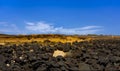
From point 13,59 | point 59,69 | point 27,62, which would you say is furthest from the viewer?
point 13,59

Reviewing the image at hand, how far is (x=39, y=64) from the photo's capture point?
1396cm

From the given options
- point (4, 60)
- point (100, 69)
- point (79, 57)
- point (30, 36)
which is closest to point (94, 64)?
point (100, 69)

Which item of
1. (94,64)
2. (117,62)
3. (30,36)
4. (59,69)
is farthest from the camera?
(30,36)

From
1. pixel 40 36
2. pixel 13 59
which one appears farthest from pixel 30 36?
pixel 13 59

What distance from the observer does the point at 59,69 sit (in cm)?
1246

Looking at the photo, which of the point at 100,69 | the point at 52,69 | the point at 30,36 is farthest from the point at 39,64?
the point at 30,36

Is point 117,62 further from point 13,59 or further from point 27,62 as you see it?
point 13,59

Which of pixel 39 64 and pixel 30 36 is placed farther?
pixel 30 36

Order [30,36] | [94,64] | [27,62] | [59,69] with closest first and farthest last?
[59,69] < [94,64] < [27,62] < [30,36]

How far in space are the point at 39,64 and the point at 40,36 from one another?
89.1 feet

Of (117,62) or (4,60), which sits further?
(4,60)

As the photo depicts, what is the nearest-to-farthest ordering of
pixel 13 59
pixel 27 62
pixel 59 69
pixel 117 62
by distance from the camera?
pixel 59 69 → pixel 117 62 → pixel 27 62 → pixel 13 59

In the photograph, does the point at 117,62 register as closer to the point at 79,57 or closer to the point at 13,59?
the point at 79,57

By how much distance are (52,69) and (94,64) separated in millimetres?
1716
